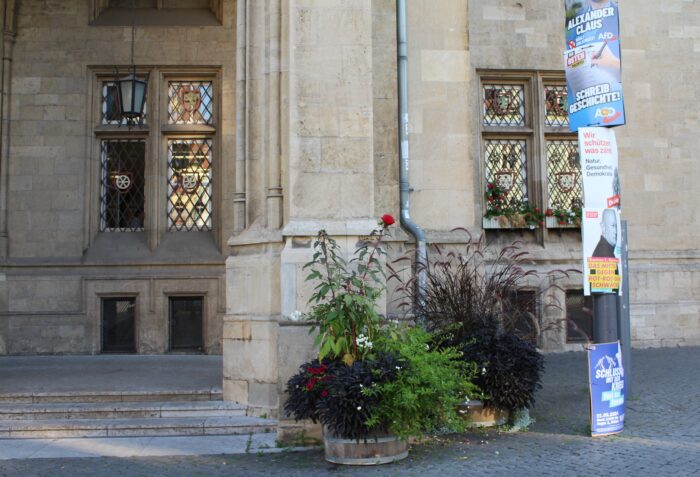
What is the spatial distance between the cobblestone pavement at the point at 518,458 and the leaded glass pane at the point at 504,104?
680cm

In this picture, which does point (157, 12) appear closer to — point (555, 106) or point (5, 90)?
point (5, 90)

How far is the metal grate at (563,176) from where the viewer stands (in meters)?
13.2

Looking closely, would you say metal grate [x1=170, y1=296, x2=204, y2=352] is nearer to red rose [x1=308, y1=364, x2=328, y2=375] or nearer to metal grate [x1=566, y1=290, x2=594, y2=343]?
metal grate [x1=566, y1=290, x2=594, y2=343]

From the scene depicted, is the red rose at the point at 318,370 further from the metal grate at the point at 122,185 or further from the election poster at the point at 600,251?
the metal grate at the point at 122,185

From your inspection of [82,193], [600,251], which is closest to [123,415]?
[600,251]

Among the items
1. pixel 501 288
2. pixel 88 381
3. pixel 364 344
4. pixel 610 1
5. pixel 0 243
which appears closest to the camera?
pixel 364 344

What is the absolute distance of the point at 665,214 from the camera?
1311cm

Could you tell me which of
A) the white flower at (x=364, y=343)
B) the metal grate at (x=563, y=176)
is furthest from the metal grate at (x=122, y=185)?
the white flower at (x=364, y=343)

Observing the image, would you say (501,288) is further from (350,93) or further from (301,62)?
(301,62)

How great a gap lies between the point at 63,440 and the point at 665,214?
10780 millimetres

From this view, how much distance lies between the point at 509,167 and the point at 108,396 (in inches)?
324

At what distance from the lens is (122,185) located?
1375cm

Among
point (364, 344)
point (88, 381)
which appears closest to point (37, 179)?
point (88, 381)

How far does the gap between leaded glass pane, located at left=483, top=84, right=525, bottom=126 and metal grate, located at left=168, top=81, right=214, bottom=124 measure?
530 cm
